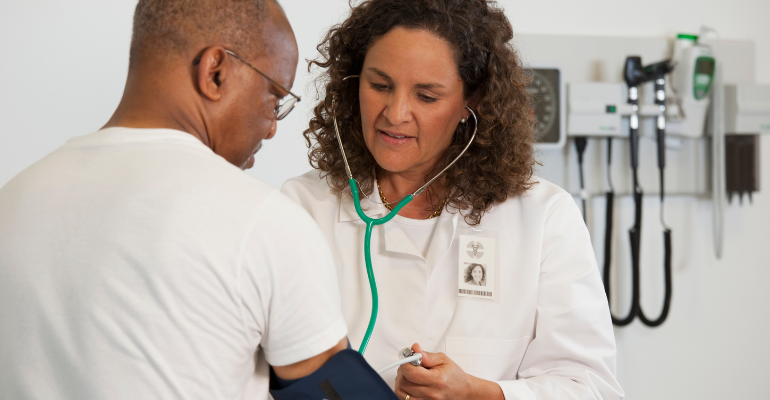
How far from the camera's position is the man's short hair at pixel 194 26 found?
0.68 metres

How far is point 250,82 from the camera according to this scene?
2.35ft

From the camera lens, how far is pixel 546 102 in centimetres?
177

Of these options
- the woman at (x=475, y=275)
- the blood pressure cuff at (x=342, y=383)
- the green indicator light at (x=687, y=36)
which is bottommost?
the blood pressure cuff at (x=342, y=383)

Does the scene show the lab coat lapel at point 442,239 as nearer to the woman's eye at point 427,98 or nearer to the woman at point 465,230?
the woman at point 465,230

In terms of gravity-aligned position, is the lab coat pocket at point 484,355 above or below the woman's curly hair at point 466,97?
below

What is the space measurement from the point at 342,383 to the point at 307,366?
0.04m

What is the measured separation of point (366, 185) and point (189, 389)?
0.68 m

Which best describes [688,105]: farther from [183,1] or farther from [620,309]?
[183,1]

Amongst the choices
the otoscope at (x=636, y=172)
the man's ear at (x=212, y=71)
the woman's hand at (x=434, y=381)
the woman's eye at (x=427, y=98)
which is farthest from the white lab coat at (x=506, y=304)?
the otoscope at (x=636, y=172)

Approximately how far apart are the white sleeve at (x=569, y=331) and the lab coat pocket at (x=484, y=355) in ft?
0.13

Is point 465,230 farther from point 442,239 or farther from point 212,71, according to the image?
point 212,71

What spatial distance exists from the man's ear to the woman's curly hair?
0.48m

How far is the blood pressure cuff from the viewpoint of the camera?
653 millimetres

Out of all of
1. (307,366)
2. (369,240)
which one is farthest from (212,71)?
(369,240)
